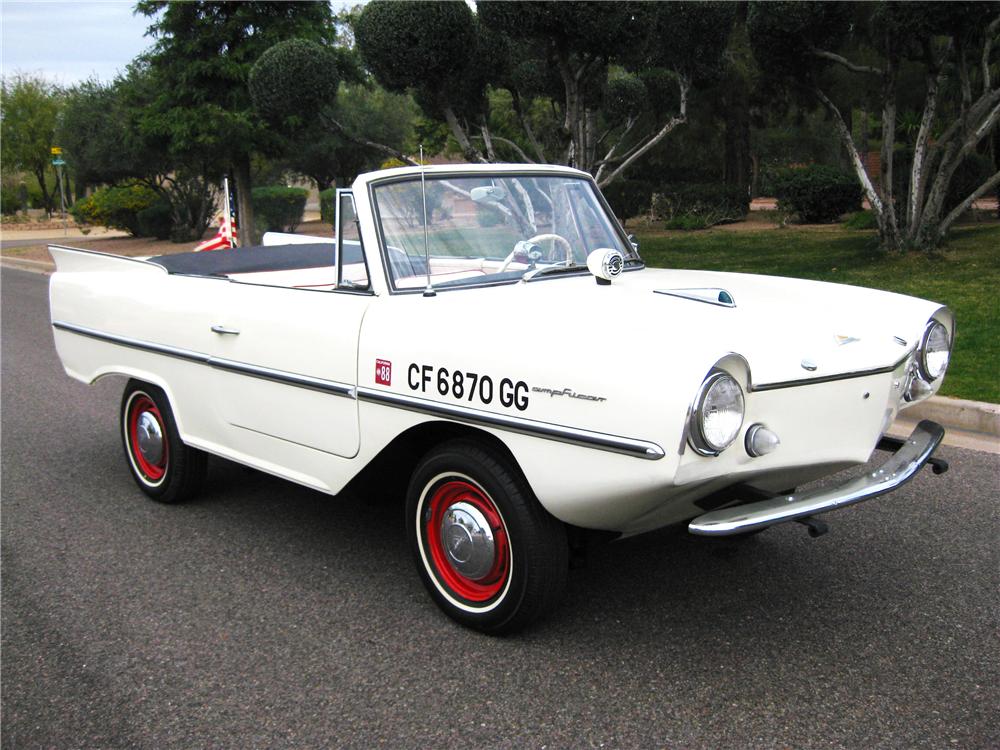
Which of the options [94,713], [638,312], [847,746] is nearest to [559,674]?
[847,746]

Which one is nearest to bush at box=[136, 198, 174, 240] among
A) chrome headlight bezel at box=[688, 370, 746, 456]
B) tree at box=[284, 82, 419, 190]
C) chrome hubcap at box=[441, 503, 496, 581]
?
tree at box=[284, 82, 419, 190]

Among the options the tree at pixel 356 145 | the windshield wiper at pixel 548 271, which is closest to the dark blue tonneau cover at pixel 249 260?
the windshield wiper at pixel 548 271

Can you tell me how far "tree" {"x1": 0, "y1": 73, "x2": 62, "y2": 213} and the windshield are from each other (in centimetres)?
5421

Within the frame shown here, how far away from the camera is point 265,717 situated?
9.86 ft

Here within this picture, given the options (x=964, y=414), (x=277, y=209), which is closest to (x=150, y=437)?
(x=964, y=414)

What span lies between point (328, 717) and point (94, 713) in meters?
0.77

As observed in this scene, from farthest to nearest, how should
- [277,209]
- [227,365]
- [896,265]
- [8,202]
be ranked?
[8,202] < [277,209] < [896,265] < [227,365]

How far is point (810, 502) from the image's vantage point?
3053 millimetres

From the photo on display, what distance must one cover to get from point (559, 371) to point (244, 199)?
2163 centimetres

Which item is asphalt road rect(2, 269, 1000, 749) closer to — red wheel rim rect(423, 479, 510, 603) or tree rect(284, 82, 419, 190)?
red wheel rim rect(423, 479, 510, 603)

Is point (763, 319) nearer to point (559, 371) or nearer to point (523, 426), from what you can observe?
point (559, 371)

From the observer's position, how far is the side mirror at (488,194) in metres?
4.14

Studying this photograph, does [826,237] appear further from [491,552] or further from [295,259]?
[491,552]

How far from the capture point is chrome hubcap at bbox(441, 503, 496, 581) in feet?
11.1
